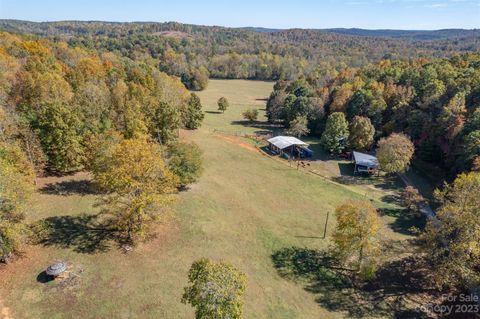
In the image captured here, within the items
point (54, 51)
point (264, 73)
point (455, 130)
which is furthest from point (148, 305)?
point (264, 73)

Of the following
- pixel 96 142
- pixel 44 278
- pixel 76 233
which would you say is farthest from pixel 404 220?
pixel 96 142

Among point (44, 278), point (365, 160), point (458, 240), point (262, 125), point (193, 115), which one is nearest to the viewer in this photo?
point (44, 278)

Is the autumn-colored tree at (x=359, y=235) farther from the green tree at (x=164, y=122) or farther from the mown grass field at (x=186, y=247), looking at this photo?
the green tree at (x=164, y=122)

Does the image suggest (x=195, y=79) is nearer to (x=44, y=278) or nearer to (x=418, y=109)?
(x=418, y=109)

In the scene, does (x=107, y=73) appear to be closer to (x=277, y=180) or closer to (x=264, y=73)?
(x=277, y=180)

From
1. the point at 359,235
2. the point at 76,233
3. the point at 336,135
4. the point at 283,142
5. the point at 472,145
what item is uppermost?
the point at 472,145

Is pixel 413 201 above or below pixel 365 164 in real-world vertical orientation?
below
